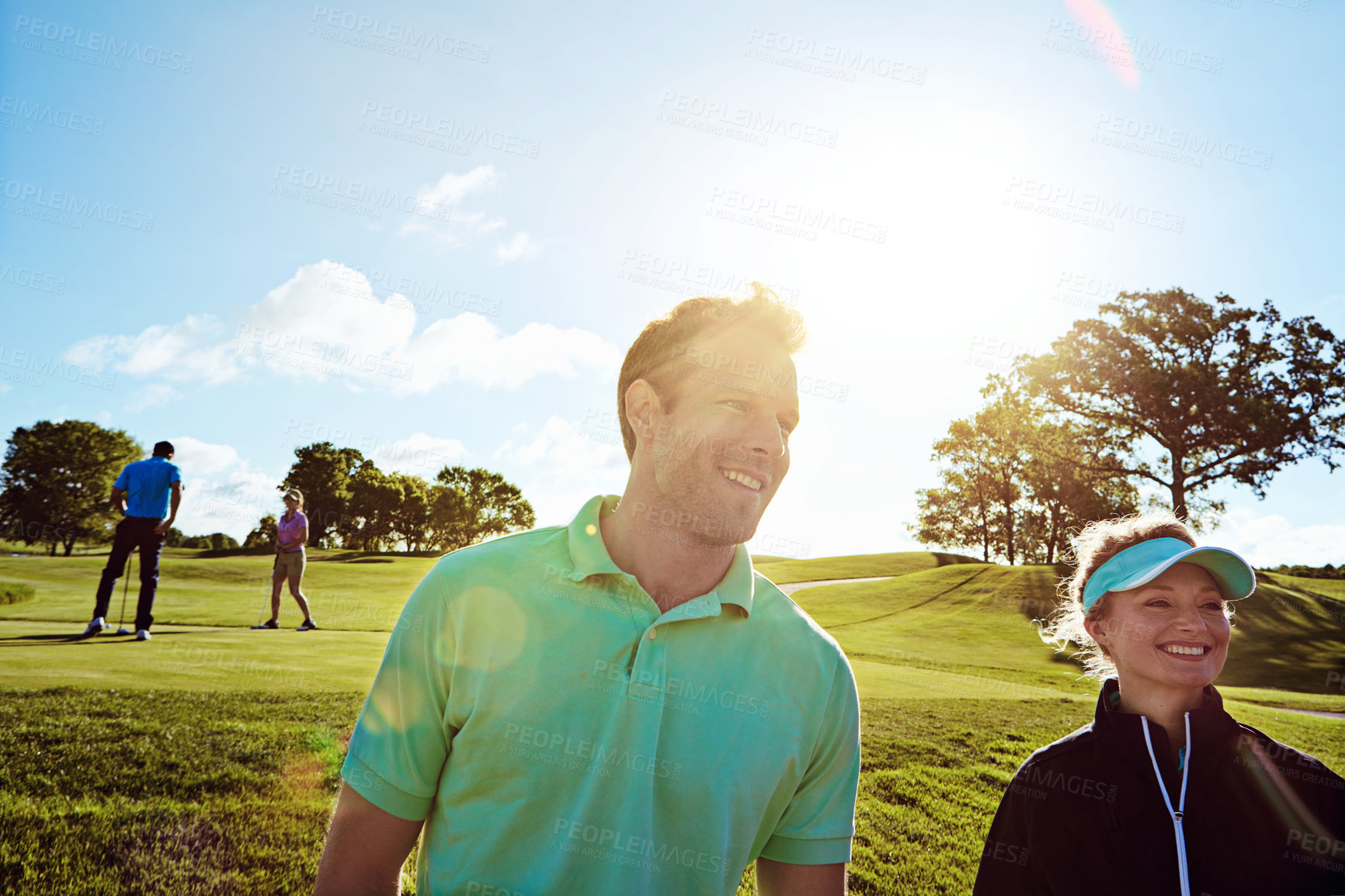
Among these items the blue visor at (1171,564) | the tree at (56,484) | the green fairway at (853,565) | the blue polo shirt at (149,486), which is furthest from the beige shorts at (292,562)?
the tree at (56,484)

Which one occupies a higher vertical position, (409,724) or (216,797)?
(409,724)

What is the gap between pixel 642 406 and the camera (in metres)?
2.67

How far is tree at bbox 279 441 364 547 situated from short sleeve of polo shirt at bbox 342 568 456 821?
77.5 metres

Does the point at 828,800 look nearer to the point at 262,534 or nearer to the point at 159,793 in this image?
the point at 159,793

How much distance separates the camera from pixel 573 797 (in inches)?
79.2

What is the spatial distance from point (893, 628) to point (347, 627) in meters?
21.5


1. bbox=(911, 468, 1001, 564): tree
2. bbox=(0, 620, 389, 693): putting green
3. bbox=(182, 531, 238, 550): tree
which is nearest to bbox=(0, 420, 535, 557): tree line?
bbox=(182, 531, 238, 550): tree

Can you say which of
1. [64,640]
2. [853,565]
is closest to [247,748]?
[64,640]

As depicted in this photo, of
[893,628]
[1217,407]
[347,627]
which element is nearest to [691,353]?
[347,627]

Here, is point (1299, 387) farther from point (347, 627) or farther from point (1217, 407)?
point (347, 627)

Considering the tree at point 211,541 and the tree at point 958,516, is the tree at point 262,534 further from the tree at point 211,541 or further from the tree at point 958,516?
the tree at point 958,516

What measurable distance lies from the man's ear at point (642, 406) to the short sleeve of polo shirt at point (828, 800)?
1.10 meters

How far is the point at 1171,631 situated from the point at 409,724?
120 inches

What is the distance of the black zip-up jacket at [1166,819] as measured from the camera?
103 inches
